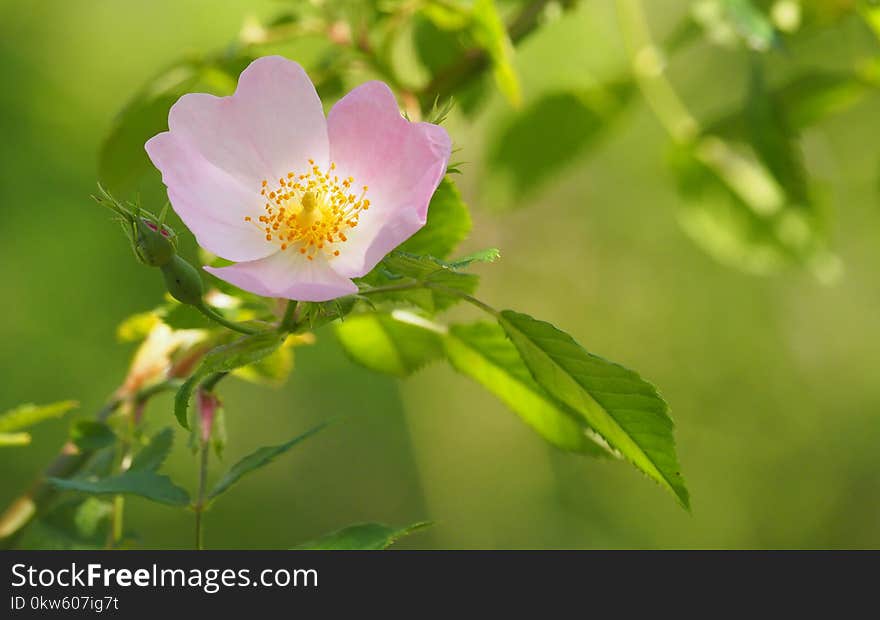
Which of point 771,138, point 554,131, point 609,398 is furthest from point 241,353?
point 554,131

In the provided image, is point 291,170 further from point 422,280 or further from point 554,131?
point 554,131

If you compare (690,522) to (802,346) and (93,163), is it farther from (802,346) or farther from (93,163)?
(93,163)

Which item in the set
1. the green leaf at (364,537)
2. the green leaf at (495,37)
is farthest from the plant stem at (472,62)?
the green leaf at (364,537)

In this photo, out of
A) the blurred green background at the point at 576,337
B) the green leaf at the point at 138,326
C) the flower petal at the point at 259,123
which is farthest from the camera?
the blurred green background at the point at 576,337

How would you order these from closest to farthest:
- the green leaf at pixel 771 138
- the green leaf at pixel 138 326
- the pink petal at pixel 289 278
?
the pink petal at pixel 289 278 < the green leaf at pixel 138 326 < the green leaf at pixel 771 138

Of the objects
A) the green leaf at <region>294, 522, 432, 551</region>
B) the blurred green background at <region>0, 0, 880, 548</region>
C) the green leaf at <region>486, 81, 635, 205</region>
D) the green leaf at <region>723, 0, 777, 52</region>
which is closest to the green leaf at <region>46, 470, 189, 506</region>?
the green leaf at <region>294, 522, 432, 551</region>

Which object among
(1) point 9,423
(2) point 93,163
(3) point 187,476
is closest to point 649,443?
(1) point 9,423

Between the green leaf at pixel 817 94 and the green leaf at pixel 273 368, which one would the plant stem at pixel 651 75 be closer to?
the green leaf at pixel 817 94

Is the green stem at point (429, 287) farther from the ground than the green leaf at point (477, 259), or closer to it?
farther from the ground
